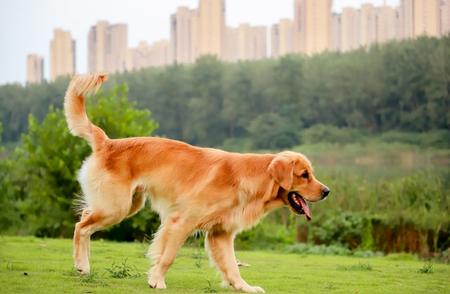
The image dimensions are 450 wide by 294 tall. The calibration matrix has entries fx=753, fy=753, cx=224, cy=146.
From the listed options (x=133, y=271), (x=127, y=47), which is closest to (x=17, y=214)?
(x=133, y=271)

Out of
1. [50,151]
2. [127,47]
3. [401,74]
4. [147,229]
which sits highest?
[127,47]

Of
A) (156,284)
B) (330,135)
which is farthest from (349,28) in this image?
(156,284)

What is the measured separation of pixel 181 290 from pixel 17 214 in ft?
50.7

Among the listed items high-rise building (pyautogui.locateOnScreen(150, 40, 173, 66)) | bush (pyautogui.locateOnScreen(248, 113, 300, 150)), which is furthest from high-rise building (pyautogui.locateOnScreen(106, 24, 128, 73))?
bush (pyautogui.locateOnScreen(248, 113, 300, 150))

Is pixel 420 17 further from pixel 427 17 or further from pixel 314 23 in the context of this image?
pixel 314 23

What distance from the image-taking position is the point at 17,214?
22703 mm

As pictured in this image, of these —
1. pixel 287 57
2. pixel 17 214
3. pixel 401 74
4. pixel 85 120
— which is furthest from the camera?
pixel 287 57

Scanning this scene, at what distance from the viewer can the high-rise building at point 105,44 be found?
87.4 meters

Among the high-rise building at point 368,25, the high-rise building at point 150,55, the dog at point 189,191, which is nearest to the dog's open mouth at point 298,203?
the dog at point 189,191

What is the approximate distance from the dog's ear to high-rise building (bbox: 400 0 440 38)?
26421 mm

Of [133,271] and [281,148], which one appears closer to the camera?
[133,271]

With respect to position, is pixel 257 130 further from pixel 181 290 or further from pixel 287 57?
pixel 181 290

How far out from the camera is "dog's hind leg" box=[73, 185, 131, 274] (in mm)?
9234

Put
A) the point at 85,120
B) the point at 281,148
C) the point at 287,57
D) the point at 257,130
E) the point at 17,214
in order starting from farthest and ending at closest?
the point at 287,57, the point at 257,130, the point at 281,148, the point at 17,214, the point at 85,120
